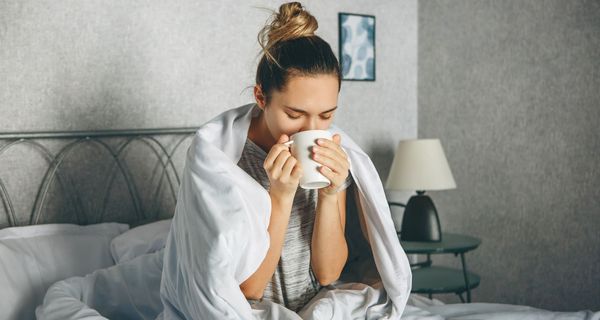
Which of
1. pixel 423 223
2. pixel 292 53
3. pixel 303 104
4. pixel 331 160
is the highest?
pixel 292 53

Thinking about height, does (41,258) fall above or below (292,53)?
below

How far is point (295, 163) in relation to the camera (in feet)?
4.24

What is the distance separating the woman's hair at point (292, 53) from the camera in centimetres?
140

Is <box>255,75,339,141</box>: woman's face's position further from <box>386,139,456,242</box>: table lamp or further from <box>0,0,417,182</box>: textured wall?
<box>386,139,456,242</box>: table lamp

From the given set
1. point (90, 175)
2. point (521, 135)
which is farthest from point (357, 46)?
point (90, 175)

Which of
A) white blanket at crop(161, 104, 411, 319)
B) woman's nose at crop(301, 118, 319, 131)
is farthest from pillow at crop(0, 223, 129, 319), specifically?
woman's nose at crop(301, 118, 319, 131)

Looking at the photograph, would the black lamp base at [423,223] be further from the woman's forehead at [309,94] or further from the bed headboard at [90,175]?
the woman's forehead at [309,94]

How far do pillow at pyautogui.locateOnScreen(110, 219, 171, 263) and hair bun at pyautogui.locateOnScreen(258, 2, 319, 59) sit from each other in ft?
2.75

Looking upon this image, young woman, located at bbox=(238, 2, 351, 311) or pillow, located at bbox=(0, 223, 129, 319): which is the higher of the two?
young woman, located at bbox=(238, 2, 351, 311)

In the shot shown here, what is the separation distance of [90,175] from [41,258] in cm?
43

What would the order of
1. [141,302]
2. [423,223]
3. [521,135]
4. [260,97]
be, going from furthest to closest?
[521,135]
[423,223]
[141,302]
[260,97]

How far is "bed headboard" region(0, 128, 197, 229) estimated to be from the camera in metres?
2.17

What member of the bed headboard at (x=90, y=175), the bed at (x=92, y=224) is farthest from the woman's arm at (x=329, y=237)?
the bed headboard at (x=90, y=175)

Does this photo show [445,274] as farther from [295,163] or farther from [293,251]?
[295,163]
